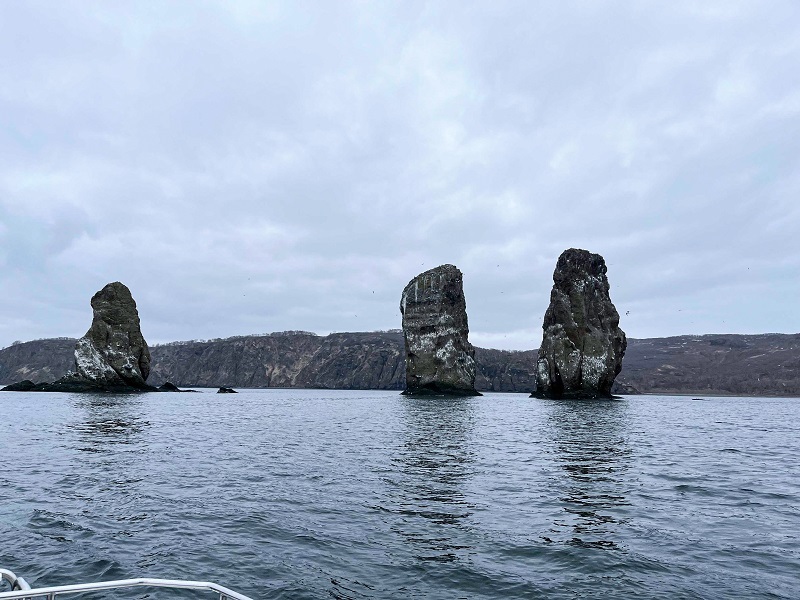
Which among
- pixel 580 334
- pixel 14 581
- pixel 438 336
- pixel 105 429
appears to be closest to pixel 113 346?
pixel 438 336

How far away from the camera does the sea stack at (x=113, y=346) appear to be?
10125cm

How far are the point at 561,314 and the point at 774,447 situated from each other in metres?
66.3

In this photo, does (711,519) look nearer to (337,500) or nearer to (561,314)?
(337,500)

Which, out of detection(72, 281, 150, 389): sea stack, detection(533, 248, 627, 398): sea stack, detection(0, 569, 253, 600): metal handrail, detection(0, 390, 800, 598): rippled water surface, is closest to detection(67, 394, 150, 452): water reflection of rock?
detection(0, 390, 800, 598): rippled water surface

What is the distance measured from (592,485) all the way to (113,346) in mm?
106606

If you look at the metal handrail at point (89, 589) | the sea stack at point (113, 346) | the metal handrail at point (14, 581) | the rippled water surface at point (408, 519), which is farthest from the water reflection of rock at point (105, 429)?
the sea stack at point (113, 346)

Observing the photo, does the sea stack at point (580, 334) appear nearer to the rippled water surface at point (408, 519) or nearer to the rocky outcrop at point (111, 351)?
the rippled water surface at point (408, 519)

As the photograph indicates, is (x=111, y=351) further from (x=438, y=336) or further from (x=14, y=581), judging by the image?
(x=14, y=581)

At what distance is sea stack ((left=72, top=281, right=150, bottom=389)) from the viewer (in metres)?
101

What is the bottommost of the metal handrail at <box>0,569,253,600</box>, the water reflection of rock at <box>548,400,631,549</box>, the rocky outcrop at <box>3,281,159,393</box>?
the water reflection of rock at <box>548,400,631,549</box>

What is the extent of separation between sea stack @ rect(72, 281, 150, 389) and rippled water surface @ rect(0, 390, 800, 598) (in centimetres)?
8197

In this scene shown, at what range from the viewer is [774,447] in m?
32.2

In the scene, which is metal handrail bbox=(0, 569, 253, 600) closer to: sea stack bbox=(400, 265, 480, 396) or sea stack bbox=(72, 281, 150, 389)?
sea stack bbox=(400, 265, 480, 396)

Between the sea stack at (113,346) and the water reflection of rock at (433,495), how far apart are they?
298 feet
